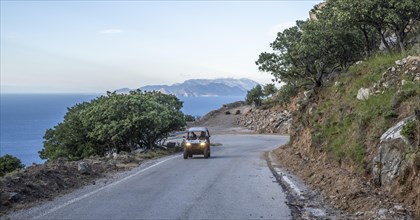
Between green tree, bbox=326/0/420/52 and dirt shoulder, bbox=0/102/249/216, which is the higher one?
green tree, bbox=326/0/420/52

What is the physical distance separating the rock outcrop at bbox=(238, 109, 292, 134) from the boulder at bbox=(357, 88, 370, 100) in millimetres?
45238

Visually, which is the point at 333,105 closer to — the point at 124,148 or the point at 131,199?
the point at 131,199

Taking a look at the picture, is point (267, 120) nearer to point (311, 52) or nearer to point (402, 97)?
point (311, 52)

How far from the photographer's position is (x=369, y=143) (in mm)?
11617

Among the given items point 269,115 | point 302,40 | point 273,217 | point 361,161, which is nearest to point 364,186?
point 361,161

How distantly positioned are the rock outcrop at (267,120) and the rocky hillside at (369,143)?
41.4 meters

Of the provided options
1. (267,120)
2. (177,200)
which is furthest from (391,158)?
(267,120)

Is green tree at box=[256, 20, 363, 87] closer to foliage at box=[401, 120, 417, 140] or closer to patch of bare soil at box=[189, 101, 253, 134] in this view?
foliage at box=[401, 120, 417, 140]

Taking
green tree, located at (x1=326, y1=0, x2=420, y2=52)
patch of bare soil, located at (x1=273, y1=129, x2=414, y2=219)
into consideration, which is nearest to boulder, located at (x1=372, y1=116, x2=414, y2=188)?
patch of bare soil, located at (x1=273, y1=129, x2=414, y2=219)

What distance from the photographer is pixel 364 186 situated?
1009 centimetres

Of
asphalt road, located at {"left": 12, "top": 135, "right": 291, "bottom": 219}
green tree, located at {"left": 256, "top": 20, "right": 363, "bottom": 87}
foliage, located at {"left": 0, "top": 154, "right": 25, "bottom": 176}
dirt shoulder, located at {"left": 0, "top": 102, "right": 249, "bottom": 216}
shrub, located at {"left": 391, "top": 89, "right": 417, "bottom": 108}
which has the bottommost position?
foliage, located at {"left": 0, "top": 154, "right": 25, "bottom": 176}

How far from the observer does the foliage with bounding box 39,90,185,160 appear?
3040cm

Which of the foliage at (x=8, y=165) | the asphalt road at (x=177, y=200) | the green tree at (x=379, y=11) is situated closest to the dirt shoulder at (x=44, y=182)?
the asphalt road at (x=177, y=200)

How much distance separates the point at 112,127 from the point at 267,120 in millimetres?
40488
